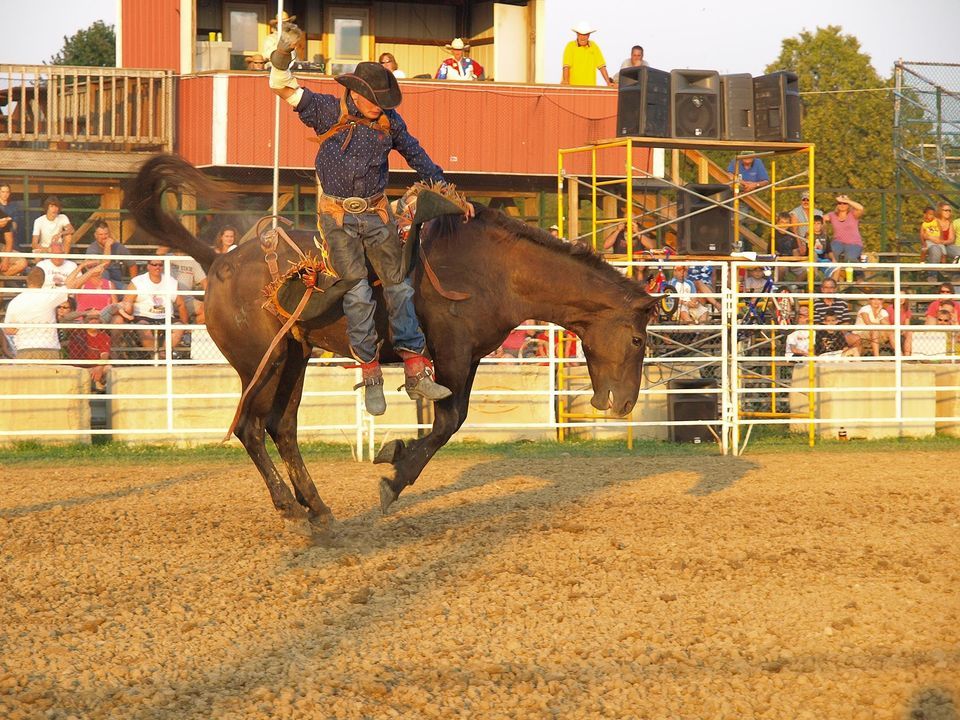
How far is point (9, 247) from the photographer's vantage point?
50.2 feet

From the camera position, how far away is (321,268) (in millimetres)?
6871

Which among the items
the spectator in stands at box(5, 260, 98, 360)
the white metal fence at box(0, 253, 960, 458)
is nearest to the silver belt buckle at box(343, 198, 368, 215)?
the white metal fence at box(0, 253, 960, 458)

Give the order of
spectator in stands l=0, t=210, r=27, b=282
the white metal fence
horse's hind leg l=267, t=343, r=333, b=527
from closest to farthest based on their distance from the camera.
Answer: horse's hind leg l=267, t=343, r=333, b=527 < the white metal fence < spectator in stands l=0, t=210, r=27, b=282

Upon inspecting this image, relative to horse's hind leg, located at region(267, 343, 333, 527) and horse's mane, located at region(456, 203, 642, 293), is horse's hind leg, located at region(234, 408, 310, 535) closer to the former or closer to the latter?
horse's hind leg, located at region(267, 343, 333, 527)

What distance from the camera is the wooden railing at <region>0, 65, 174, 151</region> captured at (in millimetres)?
18625

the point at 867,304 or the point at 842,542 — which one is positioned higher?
the point at 867,304

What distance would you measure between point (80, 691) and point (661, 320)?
1020 centimetres

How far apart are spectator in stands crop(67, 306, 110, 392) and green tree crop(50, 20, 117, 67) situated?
4041 centimetres

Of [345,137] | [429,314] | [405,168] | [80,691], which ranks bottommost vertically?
[80,691]

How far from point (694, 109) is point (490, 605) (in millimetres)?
9009

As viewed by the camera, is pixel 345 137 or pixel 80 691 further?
pixel 345 137

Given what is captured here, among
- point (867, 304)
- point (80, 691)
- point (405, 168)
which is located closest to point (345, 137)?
point (80, 691)

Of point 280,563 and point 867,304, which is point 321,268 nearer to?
point 280,563

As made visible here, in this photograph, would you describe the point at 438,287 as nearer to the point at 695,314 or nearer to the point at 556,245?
Answer: the point at 556,245
